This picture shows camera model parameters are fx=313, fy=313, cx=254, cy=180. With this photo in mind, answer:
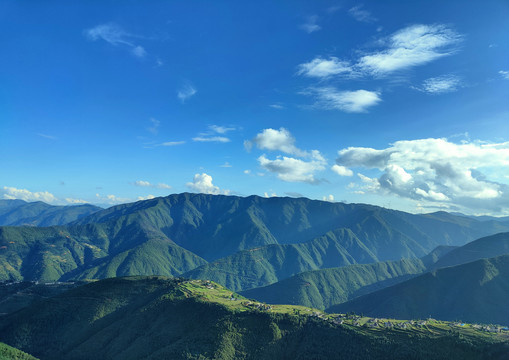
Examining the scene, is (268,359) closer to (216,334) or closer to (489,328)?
(216,334)

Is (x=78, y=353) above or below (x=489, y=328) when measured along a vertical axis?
below

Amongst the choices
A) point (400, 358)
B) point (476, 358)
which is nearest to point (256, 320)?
point (400, 358)

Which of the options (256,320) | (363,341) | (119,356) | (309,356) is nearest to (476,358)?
(363,341)

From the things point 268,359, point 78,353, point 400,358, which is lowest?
point 78,353

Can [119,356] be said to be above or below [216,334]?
below

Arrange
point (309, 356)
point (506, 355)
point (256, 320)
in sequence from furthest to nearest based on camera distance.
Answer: point (256, 320) < point (309, 356) < point (506, 355)

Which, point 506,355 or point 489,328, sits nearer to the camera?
point 506,355

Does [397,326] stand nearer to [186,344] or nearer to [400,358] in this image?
[400,358]

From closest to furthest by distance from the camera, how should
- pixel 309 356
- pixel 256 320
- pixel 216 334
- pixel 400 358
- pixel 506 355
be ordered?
1. pixel 506 355
2. pixel 400 358
3. pixel 309 356
4. pixel 216 334
5. pixel 256 320

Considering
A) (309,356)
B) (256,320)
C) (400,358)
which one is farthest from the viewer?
(256,320)
